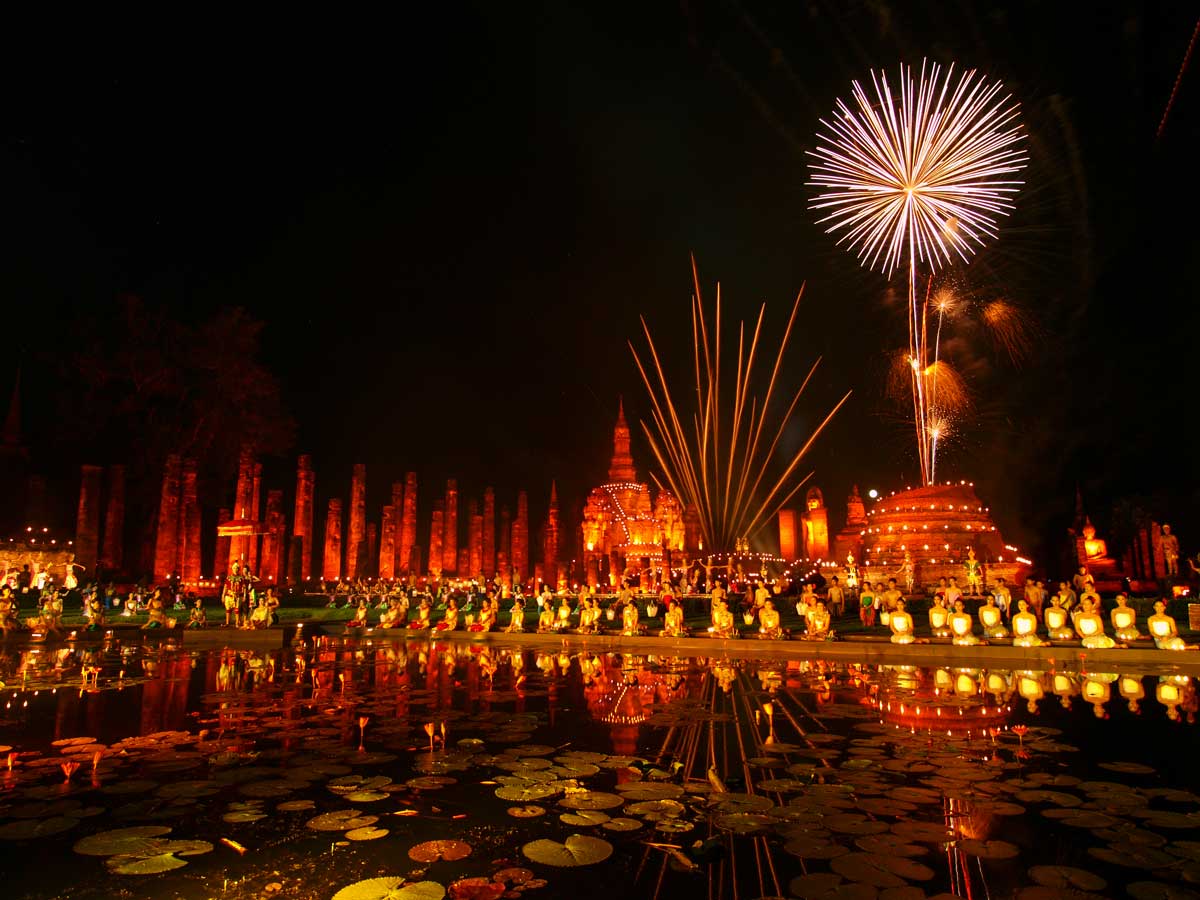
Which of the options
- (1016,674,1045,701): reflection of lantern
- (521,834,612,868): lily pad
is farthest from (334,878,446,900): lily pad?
(1016,674,1045,701): reflection of lantern

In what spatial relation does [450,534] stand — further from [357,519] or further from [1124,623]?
[1124,623]

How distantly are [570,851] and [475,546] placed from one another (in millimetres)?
42386

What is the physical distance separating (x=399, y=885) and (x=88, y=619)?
70.6 feet

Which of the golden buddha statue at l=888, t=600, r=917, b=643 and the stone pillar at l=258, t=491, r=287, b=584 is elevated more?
the stone pillar at l=258, t=491, r=287, b=584

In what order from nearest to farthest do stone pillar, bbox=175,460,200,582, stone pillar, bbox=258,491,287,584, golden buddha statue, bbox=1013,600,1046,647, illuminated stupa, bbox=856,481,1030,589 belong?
golden buddha statue, bbox=1013,600,1046,647, illuminated stupa, bbox=856,481,1030,589, stone pillar, bbox=175,460,200,582, stone pillar, bbox=258,491,287,584

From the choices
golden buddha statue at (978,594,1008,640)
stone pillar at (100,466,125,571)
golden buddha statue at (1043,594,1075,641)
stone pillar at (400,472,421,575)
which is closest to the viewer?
golden buddha statue at (1043,594,1075,641)

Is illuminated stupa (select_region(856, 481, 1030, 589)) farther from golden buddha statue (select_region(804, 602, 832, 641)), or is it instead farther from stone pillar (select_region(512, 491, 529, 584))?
stone pillar (select_region(512, 491, 529, 584))

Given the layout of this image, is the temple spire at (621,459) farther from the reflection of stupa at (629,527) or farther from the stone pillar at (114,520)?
the stone pillar at (114,520)

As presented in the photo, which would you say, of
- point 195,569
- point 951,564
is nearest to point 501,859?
point 951,564

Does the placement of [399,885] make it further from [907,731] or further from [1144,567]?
[1144,567]

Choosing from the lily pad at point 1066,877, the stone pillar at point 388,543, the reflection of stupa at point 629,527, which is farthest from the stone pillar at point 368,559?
the lily pad at point 1066,877

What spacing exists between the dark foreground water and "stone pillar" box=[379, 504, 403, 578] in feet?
104

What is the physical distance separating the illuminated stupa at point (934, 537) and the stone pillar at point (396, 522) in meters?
24.9

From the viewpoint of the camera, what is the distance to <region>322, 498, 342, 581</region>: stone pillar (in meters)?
38.7
